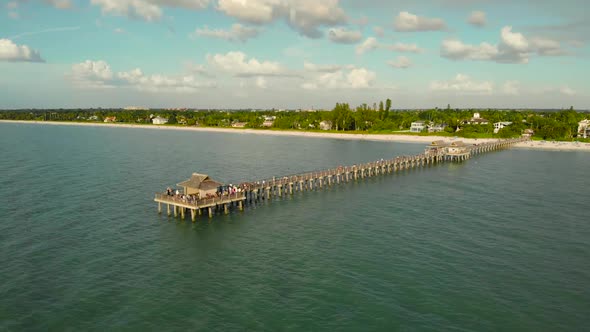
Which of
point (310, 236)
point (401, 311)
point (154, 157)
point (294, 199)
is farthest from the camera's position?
point (154, 157)

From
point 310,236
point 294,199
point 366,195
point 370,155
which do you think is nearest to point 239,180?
point 294,199

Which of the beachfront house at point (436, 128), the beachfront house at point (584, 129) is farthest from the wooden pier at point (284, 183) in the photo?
the beachfront house at point (584, 129)

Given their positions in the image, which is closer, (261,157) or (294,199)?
(294,199)

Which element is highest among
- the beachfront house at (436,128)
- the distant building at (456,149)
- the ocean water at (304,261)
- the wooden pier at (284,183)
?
the beachfront house at (436,128)

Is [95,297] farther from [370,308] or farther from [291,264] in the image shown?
[370,308]

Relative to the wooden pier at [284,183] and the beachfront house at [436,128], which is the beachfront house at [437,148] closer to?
the wooden pier at [284,183]

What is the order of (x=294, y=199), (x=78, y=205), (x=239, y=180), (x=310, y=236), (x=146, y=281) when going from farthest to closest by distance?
(x=239, y=180), (x=294, y=199), (x=78, y=205), (x=310, y=236), (x=146, y=281)

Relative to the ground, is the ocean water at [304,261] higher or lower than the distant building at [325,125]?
lower
